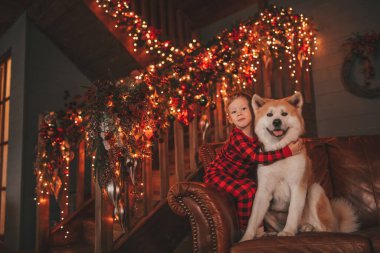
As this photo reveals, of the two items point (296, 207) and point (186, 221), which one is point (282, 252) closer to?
point (296, 207)

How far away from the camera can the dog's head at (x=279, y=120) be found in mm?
1567

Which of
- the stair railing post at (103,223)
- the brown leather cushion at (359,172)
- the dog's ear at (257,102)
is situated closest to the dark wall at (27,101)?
the stair railing post at (103,223)

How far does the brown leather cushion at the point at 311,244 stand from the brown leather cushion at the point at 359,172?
68 centimetres

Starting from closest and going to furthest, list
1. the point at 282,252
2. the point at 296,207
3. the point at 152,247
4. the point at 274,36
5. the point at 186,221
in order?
the point at 282,252
the point at 296,207
the point at 152,247
the point at 186,221
the point at 274,36

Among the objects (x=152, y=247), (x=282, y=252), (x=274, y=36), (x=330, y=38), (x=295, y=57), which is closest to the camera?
(x=282, y=252)

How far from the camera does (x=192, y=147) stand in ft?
9.16

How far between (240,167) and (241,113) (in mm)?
324

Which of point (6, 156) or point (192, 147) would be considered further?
point (6, 156)

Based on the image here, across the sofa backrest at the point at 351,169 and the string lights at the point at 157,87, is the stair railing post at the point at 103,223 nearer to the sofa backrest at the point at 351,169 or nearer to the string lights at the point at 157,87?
the string lights at the point at 157,87

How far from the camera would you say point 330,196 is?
2.12 m

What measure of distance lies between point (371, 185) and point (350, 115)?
211cm

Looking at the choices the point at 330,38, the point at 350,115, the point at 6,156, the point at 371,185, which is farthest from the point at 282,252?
the point at 6,156

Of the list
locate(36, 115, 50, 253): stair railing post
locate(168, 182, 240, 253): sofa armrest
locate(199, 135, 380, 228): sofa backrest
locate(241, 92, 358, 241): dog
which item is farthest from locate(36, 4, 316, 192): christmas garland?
locate(241, 92, 358, 241): dog

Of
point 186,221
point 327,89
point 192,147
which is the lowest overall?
point 186,221
